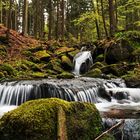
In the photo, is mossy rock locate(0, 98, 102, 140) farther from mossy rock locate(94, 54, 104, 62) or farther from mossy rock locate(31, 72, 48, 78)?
mossy rock locate(94, 54, 104, 62)

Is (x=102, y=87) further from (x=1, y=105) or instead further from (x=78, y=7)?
(x=78, y=7)

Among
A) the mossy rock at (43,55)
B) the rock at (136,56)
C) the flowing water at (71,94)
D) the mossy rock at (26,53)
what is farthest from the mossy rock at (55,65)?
the flowing water at (71,94)

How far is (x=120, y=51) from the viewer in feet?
67.5

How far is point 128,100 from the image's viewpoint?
1393cm

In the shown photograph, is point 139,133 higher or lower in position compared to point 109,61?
lower

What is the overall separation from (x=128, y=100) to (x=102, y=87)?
50.9 inches

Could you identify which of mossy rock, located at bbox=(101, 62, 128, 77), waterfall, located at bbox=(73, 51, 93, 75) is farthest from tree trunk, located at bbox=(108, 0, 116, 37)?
mossy rock, located at bbox=(101, 62, 128, 77)

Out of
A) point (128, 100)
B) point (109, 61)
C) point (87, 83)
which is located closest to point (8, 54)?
point (109, 61)

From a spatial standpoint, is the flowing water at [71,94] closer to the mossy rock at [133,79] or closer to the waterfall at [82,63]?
the mossy rock at [133,79]

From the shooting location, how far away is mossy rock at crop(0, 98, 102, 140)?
6031mm

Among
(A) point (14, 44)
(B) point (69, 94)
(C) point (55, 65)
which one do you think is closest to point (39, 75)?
(C) point (55, 65)

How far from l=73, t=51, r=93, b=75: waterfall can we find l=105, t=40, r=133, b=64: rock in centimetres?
221

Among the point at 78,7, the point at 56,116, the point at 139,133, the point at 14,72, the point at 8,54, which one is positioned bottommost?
the point at 139,133

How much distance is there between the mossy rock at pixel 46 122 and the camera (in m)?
6.03
